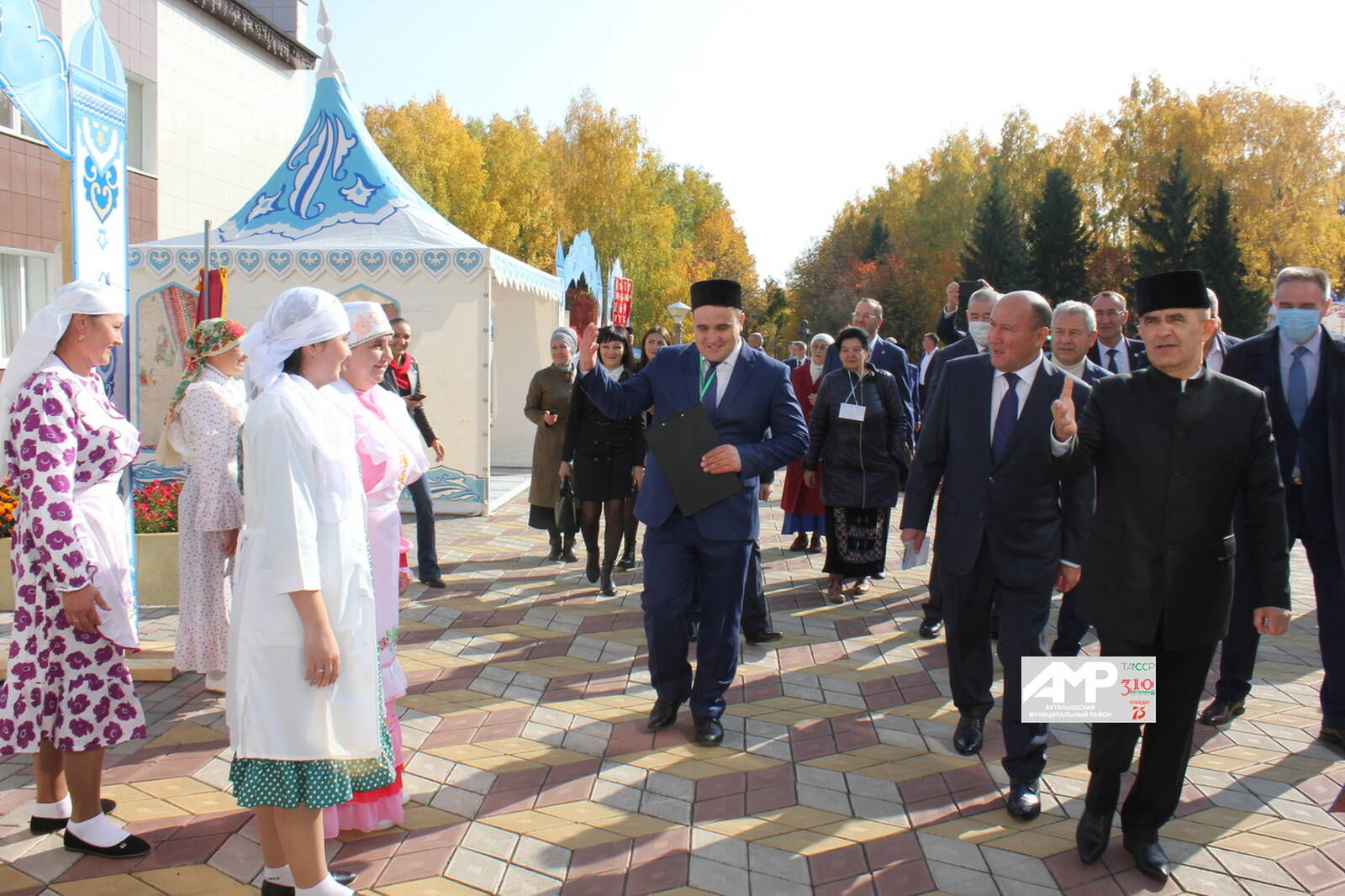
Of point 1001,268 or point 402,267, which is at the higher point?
point 1001,268

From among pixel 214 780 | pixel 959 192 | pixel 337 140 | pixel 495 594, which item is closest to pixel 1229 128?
pixel 959 192

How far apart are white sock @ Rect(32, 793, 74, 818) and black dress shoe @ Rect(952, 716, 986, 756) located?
3273 mm

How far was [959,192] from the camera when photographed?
181ft

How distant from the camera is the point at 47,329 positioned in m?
3.14

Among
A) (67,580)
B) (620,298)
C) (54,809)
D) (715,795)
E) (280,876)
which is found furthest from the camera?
(620,298)

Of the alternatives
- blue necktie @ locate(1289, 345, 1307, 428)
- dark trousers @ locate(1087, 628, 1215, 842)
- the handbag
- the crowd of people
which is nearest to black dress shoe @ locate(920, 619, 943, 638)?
the crowd of people

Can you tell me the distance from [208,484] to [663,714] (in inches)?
89.3

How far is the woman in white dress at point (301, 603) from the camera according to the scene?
2447mm

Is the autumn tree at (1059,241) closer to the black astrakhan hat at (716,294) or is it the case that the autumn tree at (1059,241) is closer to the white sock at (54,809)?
the black astrakhan hat at (716,294)

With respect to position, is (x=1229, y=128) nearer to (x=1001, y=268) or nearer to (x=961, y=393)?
(x=1001, y=268)

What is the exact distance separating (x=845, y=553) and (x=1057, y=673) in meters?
3.07

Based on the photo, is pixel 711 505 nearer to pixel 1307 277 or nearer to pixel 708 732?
pixel 708 732
